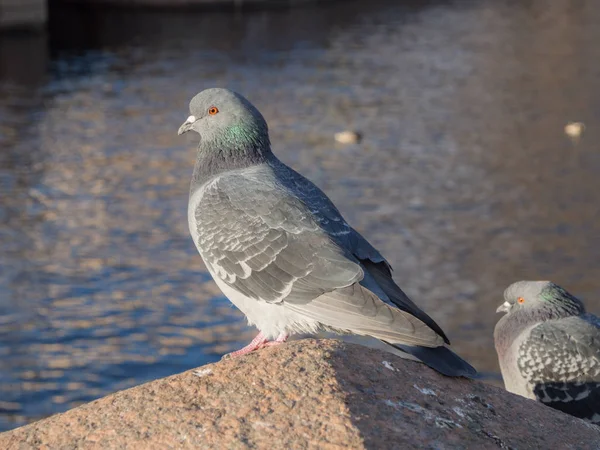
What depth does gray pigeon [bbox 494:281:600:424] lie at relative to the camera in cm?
766

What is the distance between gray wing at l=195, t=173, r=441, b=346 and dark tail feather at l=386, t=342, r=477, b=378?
0.14m

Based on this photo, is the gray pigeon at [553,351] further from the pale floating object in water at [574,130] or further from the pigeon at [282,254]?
the pale floating object in water at [574,130]

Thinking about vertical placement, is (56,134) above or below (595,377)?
below

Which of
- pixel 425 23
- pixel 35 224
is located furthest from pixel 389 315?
pixel 425 23

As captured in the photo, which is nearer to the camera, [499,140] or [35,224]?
[35,224]

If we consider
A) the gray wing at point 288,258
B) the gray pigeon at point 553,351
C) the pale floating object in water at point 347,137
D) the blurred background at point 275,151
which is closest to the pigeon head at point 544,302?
the gray pigeon at point 553,351

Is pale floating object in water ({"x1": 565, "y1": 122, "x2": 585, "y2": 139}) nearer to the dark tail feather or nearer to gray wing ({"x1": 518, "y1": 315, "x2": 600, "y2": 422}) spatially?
gray wing ({"x1": 518, "y1": 315, "x2": 600, "y2": 422})

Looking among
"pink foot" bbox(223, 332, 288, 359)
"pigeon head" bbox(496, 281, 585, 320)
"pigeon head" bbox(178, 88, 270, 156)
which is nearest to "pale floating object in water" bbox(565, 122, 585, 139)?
"pigeon head" bbox(496, 281, 585, 320)

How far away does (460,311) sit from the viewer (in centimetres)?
1497

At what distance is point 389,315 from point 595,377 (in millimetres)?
2891

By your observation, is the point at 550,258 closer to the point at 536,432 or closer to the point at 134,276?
the point at 134,276

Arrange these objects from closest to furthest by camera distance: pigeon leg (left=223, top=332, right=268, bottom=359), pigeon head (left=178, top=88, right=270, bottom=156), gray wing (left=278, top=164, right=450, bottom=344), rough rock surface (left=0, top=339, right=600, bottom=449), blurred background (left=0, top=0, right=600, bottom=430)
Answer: rough rock surface (left=0, top=339, right=600, bottom=449) < gray wing (left=278, top=164, right=450, bottom=344) < pigeon leg (left=223, top=332, right=268, bottom=359) < pigeon head (left=178, top=88, right=270, bottom=156) < blurred background (left=0, top=0, right=600, bottom=430)

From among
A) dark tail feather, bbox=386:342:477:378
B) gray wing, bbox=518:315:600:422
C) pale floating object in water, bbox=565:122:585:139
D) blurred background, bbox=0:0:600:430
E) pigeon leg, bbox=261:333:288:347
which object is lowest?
blurred background, bbox=0:0:600:430

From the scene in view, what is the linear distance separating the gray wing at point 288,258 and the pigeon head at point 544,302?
9.75 feet
